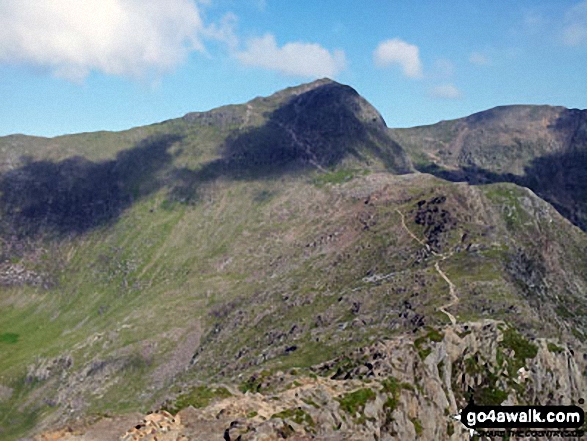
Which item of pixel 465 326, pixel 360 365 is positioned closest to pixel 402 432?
pixel 360 365

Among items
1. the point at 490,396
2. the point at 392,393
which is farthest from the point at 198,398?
the point at 490,396

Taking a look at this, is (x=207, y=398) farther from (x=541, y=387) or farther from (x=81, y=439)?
(x=541, y=387)

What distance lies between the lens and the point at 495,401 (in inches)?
6594

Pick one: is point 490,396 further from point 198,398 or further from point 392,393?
point 198,398

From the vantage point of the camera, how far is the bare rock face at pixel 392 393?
302ft

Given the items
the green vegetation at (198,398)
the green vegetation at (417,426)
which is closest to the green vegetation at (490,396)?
the green vegetation at (417,426)

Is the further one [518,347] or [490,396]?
[518,347]

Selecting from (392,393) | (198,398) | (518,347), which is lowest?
(518,347)

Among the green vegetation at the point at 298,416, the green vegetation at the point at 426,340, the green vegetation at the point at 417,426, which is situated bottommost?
the green vegetation at the point at 417,426

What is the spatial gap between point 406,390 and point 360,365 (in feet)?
66.6

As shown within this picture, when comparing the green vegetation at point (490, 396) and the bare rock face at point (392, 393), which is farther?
the green vegetation at point (490, 396)

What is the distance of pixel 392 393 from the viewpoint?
126 metres

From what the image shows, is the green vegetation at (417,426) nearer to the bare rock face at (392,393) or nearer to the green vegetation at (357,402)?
the bare rock face at (392,393)

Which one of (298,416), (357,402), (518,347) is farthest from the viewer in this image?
(518,347)
